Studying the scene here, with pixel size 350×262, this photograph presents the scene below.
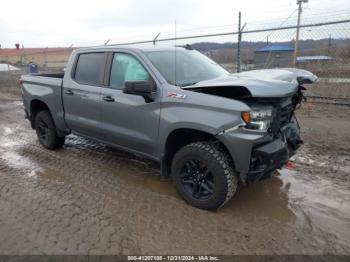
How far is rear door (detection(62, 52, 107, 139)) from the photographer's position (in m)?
4.72

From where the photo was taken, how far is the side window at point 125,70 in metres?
4.17

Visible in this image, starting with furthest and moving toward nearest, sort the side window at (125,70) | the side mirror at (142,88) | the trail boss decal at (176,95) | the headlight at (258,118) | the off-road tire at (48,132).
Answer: the off-road tire at (48,132) < the side window at (125,70) < the side mirror at (142,88) < the trail boss decal at (176,95) < the headlight at (258,118)

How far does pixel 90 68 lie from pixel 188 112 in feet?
7.04

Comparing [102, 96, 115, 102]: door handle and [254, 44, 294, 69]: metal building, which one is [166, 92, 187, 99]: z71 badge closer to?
[102, 96, 115, 102]: door handle

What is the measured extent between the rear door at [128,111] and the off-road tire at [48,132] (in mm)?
1676

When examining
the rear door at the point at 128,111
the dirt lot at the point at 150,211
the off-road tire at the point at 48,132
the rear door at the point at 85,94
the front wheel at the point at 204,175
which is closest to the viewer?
the dirt lot at the point at 150,211

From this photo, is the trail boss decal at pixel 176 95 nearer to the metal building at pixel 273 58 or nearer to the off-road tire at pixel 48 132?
the off-road tire at pixel 48 132

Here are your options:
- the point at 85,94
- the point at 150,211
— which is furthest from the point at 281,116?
the point at 85,94

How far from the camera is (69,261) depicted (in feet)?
9.32

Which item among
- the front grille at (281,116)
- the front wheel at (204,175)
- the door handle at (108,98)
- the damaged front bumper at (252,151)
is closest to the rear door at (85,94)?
the door handle at (108,98)

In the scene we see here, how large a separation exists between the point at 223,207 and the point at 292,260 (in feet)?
3.57

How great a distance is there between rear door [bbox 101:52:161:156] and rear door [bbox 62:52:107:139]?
7.4 inches

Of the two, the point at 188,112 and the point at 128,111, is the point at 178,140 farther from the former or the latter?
the point at 128,111

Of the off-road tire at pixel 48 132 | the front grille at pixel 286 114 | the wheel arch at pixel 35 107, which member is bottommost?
the off-road tire at pixel 48 132
